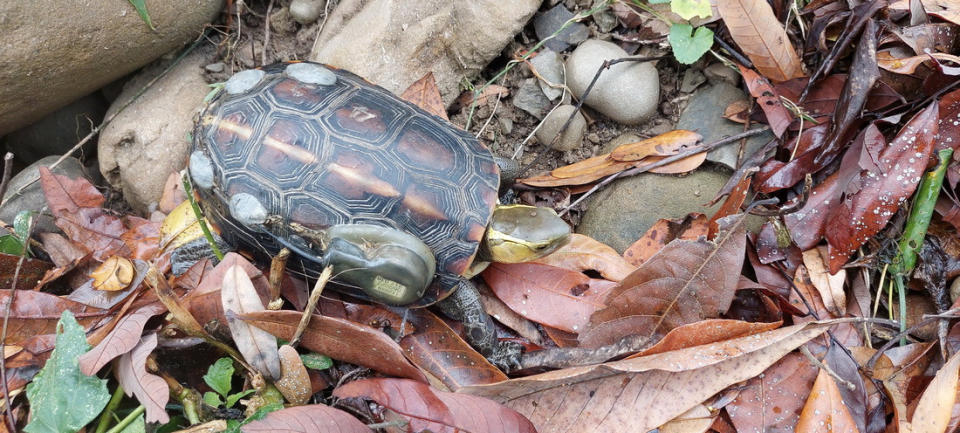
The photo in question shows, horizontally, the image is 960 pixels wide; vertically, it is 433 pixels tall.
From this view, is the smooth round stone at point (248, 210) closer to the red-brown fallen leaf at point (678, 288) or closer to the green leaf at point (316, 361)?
the green leaf at point (316, 361)

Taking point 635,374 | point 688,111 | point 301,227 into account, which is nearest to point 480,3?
point 688,111

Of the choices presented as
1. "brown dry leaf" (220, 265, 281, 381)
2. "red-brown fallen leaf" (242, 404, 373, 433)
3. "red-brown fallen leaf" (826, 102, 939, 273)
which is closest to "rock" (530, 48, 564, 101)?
"red-brown fallen leaf" (826, 102, 939, 273)

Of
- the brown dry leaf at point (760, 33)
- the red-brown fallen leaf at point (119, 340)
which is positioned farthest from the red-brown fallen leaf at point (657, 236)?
the red-brown fallen leaf at point (119, 340)

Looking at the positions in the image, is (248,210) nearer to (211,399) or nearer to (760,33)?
(211,399)

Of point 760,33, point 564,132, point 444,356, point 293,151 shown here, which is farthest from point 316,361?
point 760,33

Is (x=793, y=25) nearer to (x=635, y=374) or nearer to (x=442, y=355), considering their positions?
(x=635, y=374)

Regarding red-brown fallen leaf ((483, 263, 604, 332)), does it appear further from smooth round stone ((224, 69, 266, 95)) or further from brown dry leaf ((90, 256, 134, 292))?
brown dry leaf ((90, 256, 134, 292))
